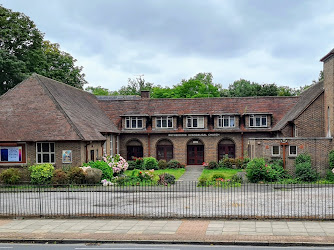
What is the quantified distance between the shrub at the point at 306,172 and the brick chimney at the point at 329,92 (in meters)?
3.98

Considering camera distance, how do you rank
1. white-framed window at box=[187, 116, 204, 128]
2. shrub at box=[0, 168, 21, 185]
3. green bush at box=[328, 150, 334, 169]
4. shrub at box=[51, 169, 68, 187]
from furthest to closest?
white-framed window at box=[187, 116, 204, 128], green bush at box=[328, 150, 334, 169], shrub at box=[0, 168, 21, 185], shrub at box=[51, 169, 68, 187]

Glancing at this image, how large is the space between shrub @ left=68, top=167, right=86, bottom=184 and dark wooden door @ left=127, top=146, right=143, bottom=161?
15940mm

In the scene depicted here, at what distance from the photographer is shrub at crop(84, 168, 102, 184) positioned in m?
26.3

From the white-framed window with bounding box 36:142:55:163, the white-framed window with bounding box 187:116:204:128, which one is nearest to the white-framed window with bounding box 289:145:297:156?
the white-framed window with bounding box 187:116:204:128

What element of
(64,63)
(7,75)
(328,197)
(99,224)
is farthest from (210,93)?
(99,224)

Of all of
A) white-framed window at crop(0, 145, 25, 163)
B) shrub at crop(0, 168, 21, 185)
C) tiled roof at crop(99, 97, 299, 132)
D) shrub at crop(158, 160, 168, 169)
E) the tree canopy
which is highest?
the tree canopy

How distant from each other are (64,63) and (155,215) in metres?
38.9

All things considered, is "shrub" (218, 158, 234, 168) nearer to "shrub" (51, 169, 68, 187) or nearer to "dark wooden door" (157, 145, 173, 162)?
"dark wooden door" (157, 145, 173, 162)

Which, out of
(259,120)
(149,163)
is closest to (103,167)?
(149,163)

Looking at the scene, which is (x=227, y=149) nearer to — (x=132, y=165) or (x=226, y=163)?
(x=226, y=163)

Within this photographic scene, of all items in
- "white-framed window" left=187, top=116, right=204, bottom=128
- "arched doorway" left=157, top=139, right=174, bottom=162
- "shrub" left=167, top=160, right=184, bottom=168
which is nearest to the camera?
"shrub" left=167, top=160, right=184, bottom=168

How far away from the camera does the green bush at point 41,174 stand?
26.7 meters

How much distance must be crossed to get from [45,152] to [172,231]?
16.7 m

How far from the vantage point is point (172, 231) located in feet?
46.8
